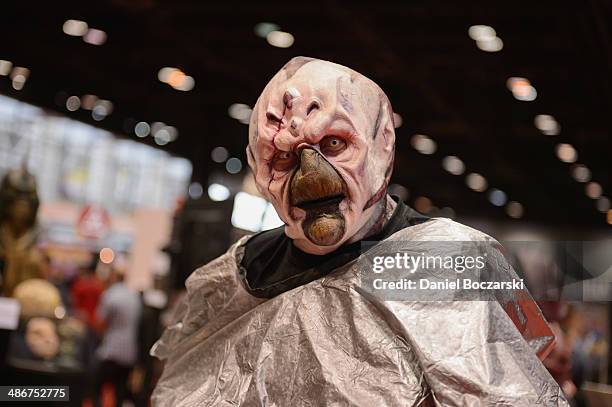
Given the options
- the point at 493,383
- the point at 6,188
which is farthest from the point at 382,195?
the point at 6,188

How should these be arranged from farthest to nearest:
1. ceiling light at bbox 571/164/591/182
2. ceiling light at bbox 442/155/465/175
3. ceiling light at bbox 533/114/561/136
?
ceiling light at bbox 442/155/465/175 < ceiling light at bbox 571/164/591/182 < ceiling light at bbox 533/114/561/136

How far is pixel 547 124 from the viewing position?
31.4 feet

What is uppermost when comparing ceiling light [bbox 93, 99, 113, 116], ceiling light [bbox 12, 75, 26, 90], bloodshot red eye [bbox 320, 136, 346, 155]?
bloodshot red eye [bbox 320, 136, 346, 155]

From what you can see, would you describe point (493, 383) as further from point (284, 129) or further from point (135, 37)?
point (135, 37)

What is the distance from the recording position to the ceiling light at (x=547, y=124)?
9.34m

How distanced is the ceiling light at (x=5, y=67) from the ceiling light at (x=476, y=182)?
7.06m

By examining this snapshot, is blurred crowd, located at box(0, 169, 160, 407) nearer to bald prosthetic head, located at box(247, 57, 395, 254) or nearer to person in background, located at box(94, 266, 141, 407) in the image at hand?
person in background, located at box(94, 266, 141, 407)

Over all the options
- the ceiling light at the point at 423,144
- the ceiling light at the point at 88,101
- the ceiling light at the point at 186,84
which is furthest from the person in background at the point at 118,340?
the ceiling light at the point at 423,144

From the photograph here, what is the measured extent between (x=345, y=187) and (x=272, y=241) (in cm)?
42

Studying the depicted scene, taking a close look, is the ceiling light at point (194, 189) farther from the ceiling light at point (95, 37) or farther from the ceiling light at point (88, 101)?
the ceiling light at point (95, 37)

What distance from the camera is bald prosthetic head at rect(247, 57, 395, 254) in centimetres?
192

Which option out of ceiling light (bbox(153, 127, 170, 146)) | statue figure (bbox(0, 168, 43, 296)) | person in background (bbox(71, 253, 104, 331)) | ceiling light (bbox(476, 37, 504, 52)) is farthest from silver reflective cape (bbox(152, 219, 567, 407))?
ceiling light (bbox(153, 127, 170, 146))

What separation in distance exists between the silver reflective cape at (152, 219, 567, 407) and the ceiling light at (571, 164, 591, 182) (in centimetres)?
925

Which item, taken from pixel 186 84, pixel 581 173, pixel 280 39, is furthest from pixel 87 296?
pixel 581 173
